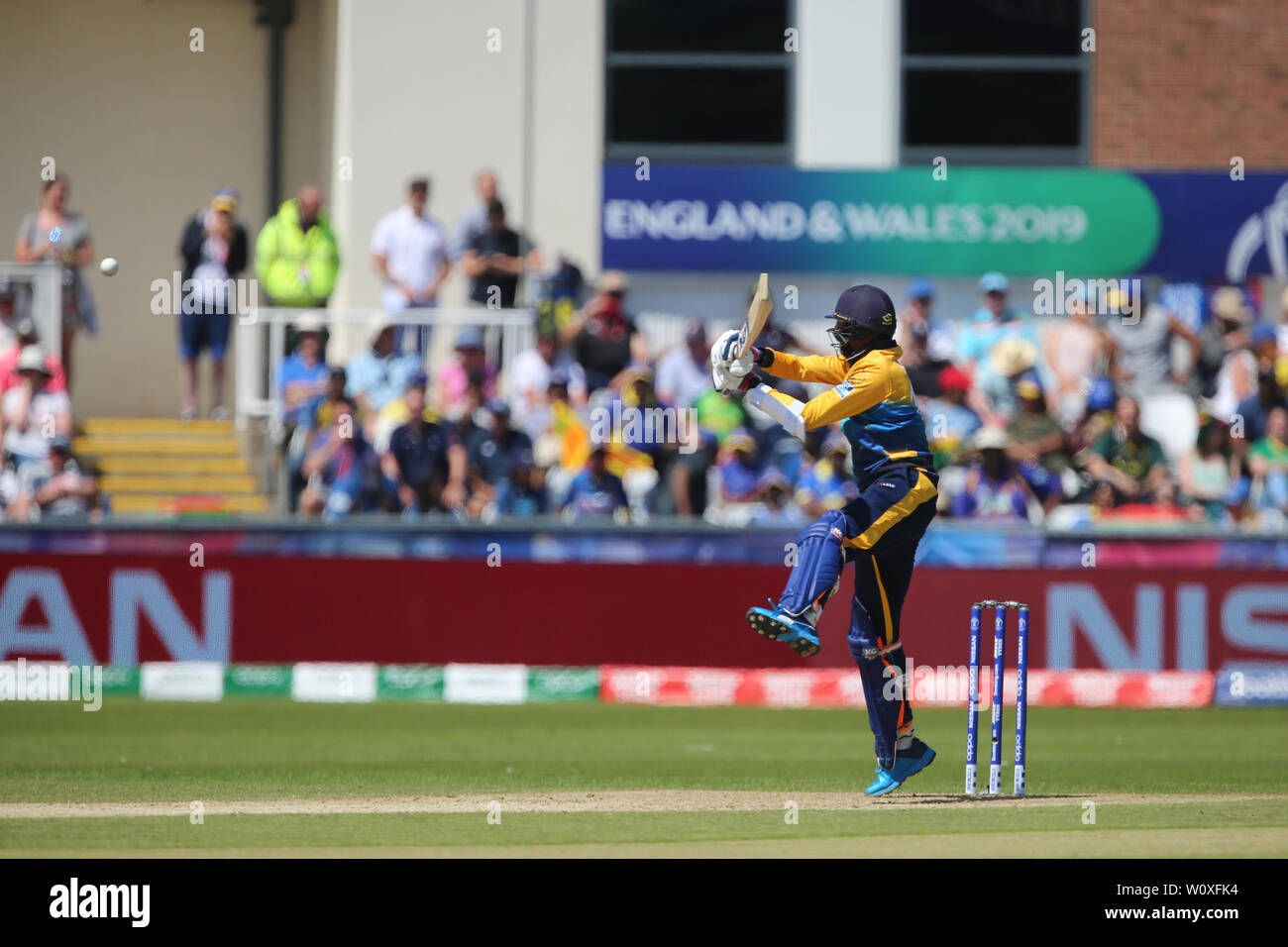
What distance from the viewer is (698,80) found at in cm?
2156

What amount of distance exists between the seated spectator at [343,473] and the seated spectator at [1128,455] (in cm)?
627

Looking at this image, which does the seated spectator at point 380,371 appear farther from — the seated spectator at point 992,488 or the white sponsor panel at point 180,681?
the seated spectator at point 992,488

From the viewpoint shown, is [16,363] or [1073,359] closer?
[16,363]

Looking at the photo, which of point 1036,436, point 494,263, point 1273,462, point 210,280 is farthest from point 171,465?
point 1273,462

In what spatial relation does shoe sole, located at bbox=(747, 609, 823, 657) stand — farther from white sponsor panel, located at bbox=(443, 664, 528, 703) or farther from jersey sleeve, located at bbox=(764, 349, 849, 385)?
white sponsor panel, located at bbox=(443, 664, 528, 703)

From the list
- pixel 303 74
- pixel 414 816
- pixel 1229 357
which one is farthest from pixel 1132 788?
pixel 303 74

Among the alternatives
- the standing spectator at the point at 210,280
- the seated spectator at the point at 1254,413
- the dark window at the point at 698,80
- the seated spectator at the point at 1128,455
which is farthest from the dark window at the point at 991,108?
the standing spectator at the point at 210,280

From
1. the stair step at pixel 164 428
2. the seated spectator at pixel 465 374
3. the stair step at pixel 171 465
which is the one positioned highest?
the seated spectator at pixel 465 374

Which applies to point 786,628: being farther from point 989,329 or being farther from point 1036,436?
point 989,329

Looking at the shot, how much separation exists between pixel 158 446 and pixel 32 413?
8.44 ft

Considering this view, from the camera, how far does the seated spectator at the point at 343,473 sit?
55.7 ft

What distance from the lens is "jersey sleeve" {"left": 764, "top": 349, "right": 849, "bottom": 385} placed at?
31.2ft

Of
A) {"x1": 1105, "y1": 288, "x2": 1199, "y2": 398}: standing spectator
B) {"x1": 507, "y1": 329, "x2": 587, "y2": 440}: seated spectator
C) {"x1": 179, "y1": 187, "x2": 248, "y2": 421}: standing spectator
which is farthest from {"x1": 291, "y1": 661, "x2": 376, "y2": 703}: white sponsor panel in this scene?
{"x1": 1105, "y1": 288, "x2": 1199, "y2": 398}: standing spectator

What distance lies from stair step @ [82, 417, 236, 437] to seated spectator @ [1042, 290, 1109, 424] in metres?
8.07
